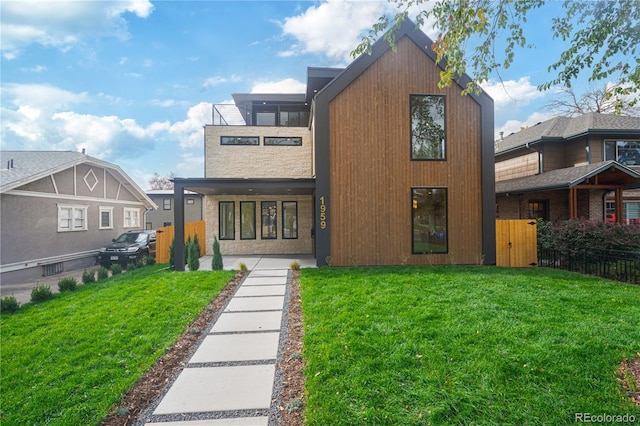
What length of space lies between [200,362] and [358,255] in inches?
242

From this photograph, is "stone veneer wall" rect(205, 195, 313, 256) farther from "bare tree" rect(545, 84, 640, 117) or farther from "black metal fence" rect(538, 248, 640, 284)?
"bare tree" rect(545, 84, 640, 117)

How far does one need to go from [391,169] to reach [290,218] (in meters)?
5.54

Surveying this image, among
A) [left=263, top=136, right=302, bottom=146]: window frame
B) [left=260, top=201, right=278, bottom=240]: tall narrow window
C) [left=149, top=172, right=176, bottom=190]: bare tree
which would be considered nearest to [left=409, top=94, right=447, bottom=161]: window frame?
[left=263, top=136, right=302, bottom=146]: window frame

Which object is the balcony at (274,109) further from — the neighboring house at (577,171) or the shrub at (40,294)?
the neighboring house at (577,171)

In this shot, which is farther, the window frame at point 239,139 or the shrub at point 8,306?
the window frame at point 239,139

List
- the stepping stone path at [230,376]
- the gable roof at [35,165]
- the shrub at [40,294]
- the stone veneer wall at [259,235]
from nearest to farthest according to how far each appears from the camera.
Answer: the stepping stone path at [230,376], the shrub at [40,294], the gable roof at [35,165], the stone veneer wall at [259,235]

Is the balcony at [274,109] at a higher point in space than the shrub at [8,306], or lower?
higher

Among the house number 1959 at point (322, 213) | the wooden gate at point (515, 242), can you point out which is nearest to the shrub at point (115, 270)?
the house number 1959 at point (322, 213)

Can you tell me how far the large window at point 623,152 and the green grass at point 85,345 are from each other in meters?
18.5

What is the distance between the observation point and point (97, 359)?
363 cm

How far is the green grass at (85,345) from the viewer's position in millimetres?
2801

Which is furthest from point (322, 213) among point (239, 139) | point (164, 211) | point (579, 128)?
point (164, 211)

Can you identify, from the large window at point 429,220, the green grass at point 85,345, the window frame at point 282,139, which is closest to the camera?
the green grass at point 85,345

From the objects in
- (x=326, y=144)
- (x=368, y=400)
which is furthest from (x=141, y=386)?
(x=326, y=144)
